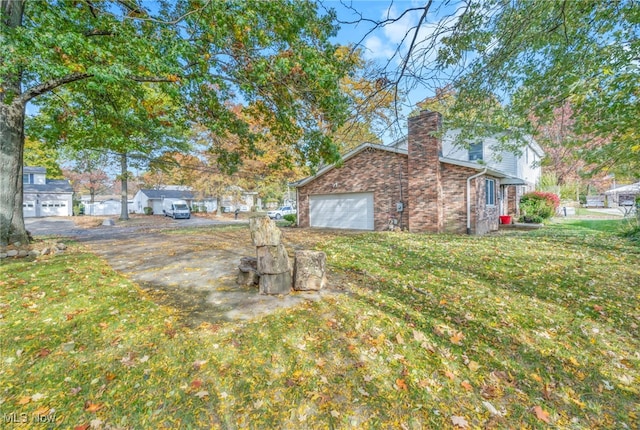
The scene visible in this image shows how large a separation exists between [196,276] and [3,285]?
2863 millimetres

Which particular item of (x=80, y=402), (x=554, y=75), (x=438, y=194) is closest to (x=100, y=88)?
(x=80, y=402)

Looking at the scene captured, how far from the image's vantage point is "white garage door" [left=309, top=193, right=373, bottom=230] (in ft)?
44.7

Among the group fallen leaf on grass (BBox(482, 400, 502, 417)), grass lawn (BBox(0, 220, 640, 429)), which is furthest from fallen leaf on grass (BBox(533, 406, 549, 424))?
fallen leaf on grass (BBox(482, 400, 502, 417))

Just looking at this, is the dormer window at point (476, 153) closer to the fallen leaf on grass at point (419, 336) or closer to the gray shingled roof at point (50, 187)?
the fallen leaf on grass at point (419, 336)

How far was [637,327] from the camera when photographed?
3479 millimetres

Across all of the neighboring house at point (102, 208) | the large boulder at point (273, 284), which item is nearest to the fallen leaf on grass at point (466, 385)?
the large boulder at point (273, 284)

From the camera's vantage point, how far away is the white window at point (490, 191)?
1253 cm

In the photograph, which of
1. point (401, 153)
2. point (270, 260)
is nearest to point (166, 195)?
point (401, 153)

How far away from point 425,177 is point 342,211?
4.63 meters

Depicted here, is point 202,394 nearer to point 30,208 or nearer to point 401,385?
point 401,385

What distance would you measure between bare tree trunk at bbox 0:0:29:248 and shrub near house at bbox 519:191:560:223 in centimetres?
2125

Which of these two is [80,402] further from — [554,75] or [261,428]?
[554,75]

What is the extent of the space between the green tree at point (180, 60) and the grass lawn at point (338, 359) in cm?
323

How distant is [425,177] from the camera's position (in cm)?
1153
